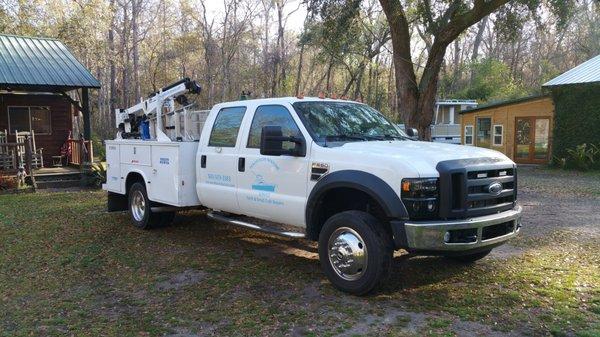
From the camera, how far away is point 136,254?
6.89 m

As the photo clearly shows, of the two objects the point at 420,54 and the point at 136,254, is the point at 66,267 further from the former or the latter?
the point at 420,54

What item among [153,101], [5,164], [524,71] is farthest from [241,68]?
[153,101]

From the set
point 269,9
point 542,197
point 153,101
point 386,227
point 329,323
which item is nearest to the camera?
point 329,323

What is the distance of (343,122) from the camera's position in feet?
20.0

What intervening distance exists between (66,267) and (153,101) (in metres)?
3.34

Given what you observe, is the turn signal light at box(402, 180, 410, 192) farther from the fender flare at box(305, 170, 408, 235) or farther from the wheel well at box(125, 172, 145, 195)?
the wheel well at box(125, 172, 145, 195)

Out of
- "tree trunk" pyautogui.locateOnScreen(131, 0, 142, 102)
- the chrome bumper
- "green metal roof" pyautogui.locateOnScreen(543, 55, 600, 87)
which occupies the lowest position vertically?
the chrome bumper

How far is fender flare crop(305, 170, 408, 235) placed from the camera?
185 inches

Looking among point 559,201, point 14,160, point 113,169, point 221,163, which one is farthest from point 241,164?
point 14,160

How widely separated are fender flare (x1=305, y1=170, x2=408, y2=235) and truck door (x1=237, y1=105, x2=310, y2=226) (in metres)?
0.18

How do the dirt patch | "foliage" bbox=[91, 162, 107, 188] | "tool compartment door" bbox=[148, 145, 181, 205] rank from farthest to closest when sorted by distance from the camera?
"foliage" bbox=[91, 162, 107, 188] → "tool compartment door" bbox=[148, 145, 181, 205] → the dirt patch

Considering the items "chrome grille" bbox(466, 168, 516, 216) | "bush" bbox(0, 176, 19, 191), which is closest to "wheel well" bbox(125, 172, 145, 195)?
"chrome grille" bbox(466, 168, 516, 216)

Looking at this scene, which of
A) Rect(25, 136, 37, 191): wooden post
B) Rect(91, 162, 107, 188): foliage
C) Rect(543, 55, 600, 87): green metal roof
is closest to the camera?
Rect(25, 136, 37, 191): wooden post

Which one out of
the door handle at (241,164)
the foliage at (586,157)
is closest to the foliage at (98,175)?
the door handle at (241,164)
